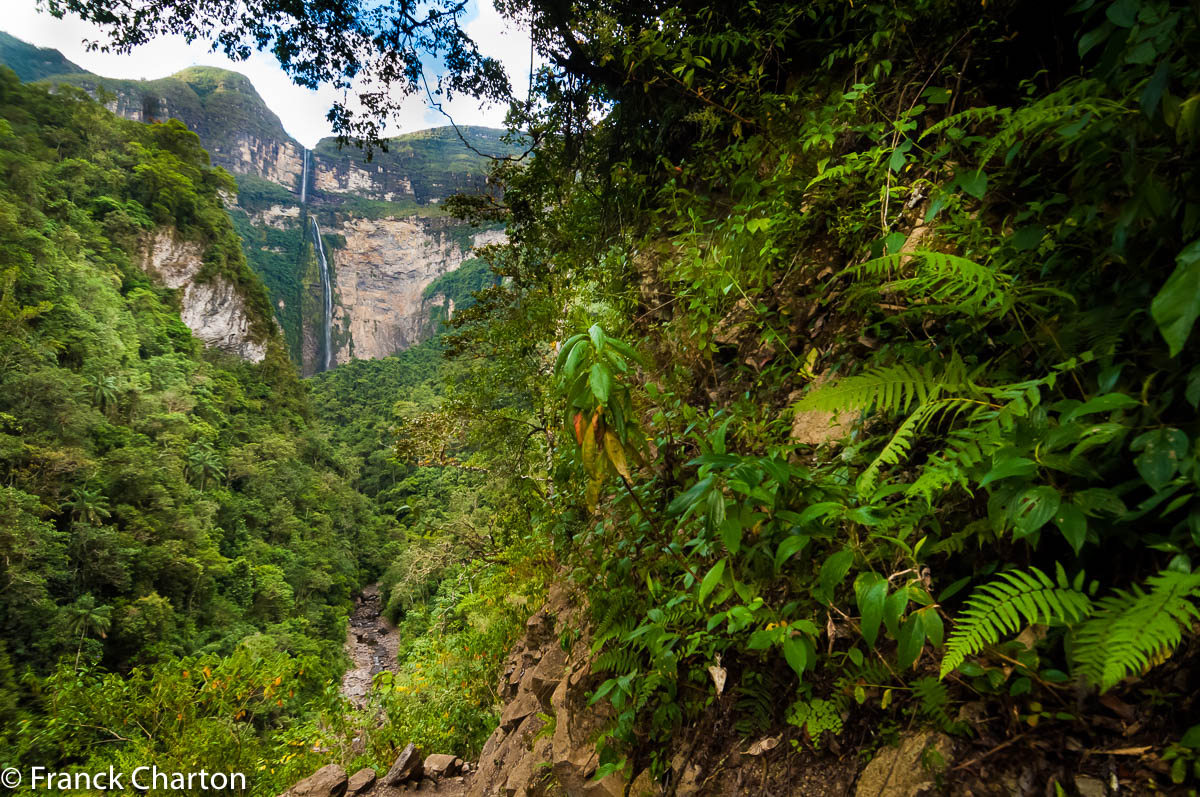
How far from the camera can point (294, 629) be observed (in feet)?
61.7

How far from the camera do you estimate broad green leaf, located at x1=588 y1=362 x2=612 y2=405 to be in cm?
130

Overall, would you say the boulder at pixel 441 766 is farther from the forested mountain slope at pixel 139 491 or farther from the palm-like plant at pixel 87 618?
the palm-like plant at pixel 87 618

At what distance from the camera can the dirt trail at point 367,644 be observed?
17969mm

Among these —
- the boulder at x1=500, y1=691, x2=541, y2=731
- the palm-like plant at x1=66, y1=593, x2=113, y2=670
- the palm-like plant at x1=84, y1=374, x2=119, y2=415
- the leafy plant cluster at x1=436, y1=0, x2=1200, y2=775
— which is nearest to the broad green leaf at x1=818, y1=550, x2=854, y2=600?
the leafy plant cluster at x1=436, y1=0, x2=1200, y2=775

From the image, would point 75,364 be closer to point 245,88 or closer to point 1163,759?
point 1163,759

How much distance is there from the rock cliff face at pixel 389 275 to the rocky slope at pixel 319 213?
17 centimetres

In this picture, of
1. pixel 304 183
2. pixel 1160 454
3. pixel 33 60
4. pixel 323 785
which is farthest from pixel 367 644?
pixel 33 60

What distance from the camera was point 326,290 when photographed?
2852 inches

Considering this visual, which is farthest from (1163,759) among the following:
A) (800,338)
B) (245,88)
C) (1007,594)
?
(245,88)

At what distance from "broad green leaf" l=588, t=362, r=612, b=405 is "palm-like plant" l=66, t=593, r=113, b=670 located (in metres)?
18.6

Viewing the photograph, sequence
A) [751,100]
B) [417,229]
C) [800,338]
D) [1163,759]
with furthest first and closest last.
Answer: [417,229] < [751,100] < [800,338] < [1163,759]

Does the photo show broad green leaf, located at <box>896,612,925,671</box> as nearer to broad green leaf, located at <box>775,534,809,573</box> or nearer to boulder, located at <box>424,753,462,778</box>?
broad green leaf, located at <box>775,534,809,573</box>

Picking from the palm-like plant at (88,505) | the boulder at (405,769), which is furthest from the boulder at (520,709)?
the palm-like plant at (88,505)

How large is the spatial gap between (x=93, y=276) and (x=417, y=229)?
60058 millimetres
